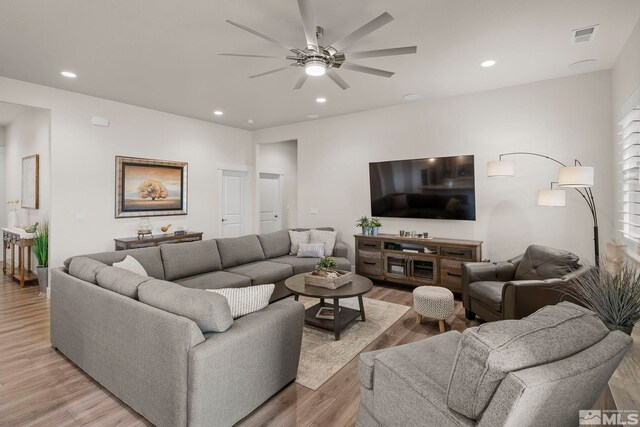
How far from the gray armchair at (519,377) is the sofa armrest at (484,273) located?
7.23ft

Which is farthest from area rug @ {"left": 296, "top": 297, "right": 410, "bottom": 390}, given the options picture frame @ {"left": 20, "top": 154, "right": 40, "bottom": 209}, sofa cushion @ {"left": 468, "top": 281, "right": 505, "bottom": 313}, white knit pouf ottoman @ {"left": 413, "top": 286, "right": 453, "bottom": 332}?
picture frame @ {"left": 20, "top": 154, "right": 40, "bottom": 209}

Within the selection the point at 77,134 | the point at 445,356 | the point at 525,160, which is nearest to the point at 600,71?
the point at 525,160

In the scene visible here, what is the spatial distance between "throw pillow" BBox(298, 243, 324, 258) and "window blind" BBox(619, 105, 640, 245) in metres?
3.51

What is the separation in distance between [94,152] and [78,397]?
369 centimetres

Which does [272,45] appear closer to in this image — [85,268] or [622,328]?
[85,268]

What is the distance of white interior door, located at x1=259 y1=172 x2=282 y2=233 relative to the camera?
7.68 m

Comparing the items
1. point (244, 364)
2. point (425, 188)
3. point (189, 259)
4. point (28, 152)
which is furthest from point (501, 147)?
point (28, 152)

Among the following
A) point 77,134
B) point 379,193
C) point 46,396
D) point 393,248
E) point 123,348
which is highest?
point 77,134

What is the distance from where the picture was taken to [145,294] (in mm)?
2035

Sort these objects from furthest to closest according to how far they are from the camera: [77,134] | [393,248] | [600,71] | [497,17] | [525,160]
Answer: [393,248] < [77,134] < [525,160] < [600,71] < [497,17]

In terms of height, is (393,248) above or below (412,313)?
above

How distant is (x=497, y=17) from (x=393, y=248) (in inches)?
125

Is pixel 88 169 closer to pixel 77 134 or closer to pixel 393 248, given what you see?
pixel 77 134

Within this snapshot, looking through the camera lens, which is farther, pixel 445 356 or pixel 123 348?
pixel 123 348
